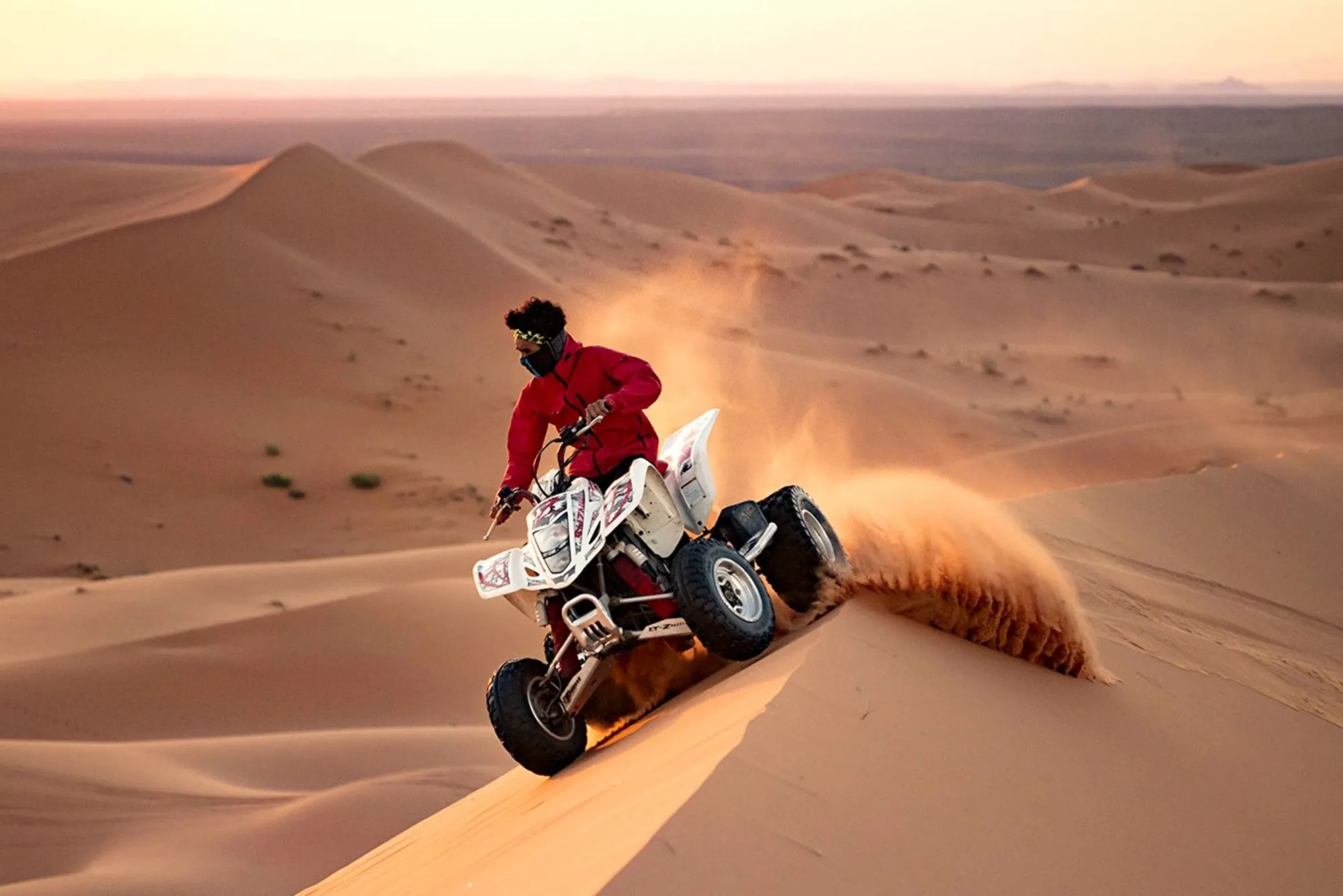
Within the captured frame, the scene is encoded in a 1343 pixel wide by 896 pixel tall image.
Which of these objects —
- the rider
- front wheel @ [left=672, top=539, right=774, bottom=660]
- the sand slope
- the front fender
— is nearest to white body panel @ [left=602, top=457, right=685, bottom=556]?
front wheel @ [left=672, top=539, right=774, bottom=660]

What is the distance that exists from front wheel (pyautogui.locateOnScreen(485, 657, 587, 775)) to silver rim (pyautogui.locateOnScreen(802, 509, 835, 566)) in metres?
1.38

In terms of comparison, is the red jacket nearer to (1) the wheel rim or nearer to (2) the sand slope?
(1) the wheel rim

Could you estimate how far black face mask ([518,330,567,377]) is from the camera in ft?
19.0

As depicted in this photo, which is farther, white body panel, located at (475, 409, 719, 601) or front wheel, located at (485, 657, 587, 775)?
front wheel, located at (485, 657, 587, 775)

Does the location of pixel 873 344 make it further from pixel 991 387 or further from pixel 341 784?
pixel 341 784

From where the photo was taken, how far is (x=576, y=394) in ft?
19.3

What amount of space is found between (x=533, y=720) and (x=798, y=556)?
4.80 ft

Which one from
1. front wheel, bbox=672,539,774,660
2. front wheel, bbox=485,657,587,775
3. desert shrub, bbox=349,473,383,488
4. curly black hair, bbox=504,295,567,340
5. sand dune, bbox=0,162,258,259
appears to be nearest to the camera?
front wheel, bbox=672,539,774,660

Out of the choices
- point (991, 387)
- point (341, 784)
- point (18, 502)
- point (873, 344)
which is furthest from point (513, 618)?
point (873, 344)

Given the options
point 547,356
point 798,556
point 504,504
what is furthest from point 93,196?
point 798,556

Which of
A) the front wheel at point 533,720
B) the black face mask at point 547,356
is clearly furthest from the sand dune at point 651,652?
the black face mask at point 547,356

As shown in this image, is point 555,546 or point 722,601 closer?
point 722,601

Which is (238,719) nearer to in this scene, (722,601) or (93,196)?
(722,601)

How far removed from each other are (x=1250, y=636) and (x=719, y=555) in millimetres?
4302
